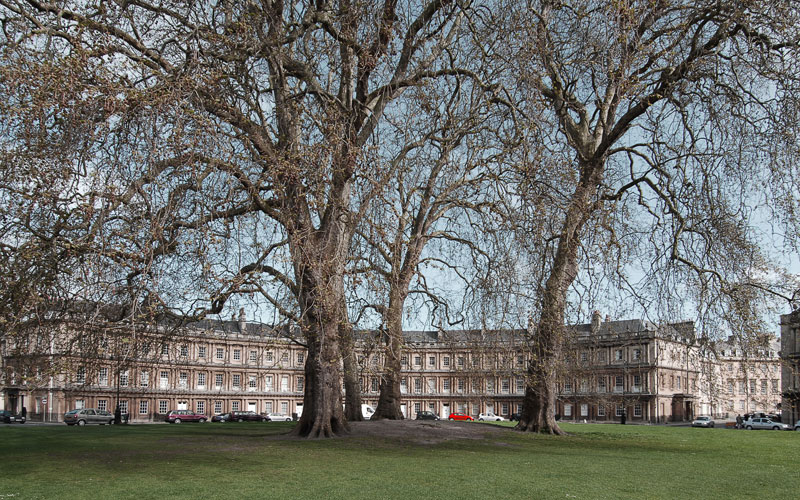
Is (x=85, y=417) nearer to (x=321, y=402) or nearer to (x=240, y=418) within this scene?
(x=240, y=418)

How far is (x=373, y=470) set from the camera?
13.6 m

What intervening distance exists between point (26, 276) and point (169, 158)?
3089 mm

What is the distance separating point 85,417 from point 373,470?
37.8m

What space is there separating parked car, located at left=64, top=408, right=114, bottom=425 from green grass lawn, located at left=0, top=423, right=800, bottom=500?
26.5 m

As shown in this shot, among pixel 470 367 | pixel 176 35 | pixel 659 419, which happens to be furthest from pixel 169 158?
pixel 659 419

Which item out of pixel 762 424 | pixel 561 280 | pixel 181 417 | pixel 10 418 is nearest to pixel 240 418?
pixel 181 417

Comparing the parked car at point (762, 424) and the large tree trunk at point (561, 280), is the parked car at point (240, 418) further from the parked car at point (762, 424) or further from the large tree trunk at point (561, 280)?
the large tree trunk at point (561, 280)

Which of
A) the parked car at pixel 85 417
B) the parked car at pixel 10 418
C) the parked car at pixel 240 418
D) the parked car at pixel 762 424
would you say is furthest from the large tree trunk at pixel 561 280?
the parked car at pixel 240 418

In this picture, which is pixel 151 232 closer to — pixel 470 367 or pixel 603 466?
pixel 470 367

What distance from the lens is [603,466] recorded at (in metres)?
15.2

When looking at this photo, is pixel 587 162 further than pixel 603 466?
Yes

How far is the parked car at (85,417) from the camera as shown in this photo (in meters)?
44.6

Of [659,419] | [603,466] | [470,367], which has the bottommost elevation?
[659,419]

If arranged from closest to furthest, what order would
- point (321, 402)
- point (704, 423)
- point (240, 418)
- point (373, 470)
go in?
point (373, 470)
point (321, 402)
point (704, 423)
point (240, 418)
